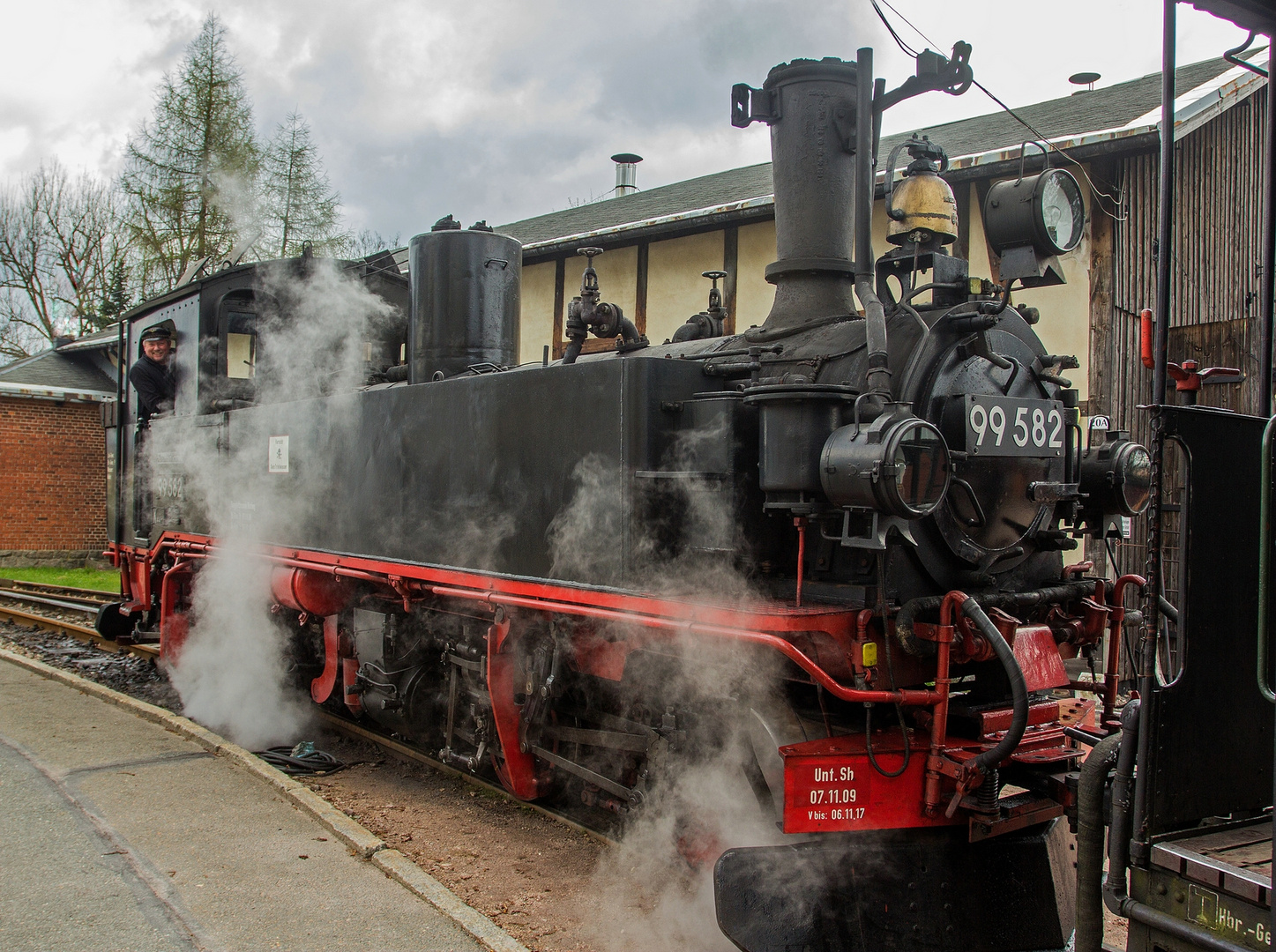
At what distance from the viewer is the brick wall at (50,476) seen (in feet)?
56.4

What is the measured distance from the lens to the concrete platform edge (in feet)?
10.4

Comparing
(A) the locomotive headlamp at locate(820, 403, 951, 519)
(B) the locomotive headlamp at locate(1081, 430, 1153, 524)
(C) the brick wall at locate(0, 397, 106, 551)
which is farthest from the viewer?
(C) the brick wall at locate(0, 397, 106, 551)

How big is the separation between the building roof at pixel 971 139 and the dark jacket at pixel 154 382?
15.6ft

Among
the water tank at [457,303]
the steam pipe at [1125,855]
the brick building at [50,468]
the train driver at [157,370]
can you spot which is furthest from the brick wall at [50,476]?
the steam pipe at [1125,855]

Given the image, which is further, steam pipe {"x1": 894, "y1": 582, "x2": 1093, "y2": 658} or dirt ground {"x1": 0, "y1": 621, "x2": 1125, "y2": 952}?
dirt ground {"x1": 0, "y1": 621, "x2": 1125, "y2": 952}

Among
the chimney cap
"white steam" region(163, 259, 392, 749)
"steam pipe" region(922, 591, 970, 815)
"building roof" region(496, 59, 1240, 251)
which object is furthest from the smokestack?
"steam pipe" region(922, 591, 970, 815)

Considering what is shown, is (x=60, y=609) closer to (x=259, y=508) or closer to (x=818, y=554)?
(x=259, y=508)

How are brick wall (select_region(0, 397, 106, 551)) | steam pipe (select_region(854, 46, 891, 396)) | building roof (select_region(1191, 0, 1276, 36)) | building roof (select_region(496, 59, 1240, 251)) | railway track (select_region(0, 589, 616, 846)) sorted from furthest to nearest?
brick wall (select_region(0, 397, 106, 551))
building roof (select_region(496, 59, 1240, 251))
railway track (select_region(0, 589, 616, 846))
steam pipe (select_region(854, 46, 891, 396))
building roof (select_region(1191, 0, 1276, 36))

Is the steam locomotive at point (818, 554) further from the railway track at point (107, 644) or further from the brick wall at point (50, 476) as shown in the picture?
the brick wall at point (50, 476)

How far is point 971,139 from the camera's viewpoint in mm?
9594

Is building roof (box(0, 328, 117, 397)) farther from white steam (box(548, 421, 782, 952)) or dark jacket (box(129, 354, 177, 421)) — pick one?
white steam (box(548, 421, 782, 952))

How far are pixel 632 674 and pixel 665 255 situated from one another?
729cm

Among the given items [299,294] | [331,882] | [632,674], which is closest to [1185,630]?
[632,674]

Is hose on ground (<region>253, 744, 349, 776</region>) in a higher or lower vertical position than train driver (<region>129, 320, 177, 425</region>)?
lower
